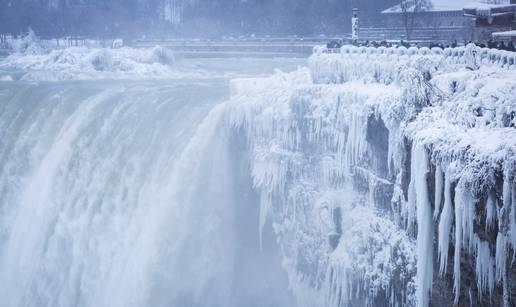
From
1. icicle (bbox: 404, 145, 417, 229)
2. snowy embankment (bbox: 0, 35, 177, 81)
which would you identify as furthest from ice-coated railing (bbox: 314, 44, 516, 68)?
snowy embankment (bbox: 0, 35, 177, 81)

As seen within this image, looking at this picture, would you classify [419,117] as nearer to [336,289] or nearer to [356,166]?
[356,166]

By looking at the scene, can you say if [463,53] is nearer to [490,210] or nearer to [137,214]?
[490,210]

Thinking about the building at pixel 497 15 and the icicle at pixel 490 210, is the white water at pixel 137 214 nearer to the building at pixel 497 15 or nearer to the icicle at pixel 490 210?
the building at pixel 497 15

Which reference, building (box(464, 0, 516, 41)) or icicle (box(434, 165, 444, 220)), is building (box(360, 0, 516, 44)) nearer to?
building (box(464, 0, 516, 41))

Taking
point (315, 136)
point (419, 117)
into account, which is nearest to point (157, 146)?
point (315, 136)

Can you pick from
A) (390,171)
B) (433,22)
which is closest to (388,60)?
(390,171)

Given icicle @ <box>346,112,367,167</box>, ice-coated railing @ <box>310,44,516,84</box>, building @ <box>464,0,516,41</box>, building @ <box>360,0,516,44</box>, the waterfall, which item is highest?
building @ <box>360,0,516,44</box>
